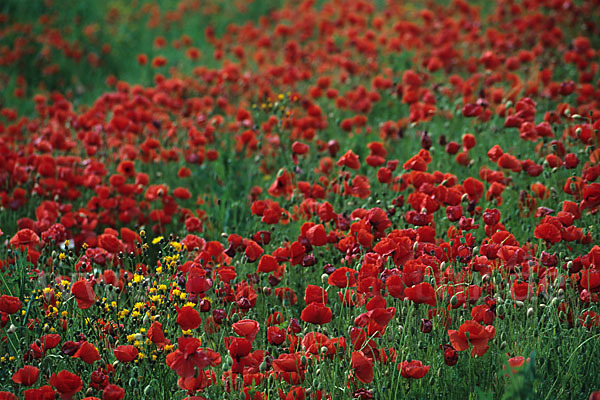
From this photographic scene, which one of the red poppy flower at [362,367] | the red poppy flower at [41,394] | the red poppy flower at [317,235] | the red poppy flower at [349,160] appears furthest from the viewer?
the red poppy flower at [349,160]

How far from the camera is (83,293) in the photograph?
2.59m

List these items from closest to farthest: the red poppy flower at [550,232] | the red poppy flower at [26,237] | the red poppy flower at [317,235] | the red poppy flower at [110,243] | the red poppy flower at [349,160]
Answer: the red poppy flower at [550,232], the red poppy flower at [317,235], the red poppy flower at [110,243], the red poppy flower at [26,237], the red poppy flower at [349,160]

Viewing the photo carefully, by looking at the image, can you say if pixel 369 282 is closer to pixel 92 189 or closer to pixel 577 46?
pixel 92 189

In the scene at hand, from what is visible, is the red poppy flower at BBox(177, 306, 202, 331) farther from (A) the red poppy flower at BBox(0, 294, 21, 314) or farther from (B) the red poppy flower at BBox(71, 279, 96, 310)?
(A) the red poppy flower at BBox(0, 294, 21, 314)

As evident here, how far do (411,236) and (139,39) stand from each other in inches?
294

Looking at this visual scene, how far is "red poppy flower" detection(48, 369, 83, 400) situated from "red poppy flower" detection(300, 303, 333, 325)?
0.82m

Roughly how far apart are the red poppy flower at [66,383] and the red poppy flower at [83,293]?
445 mm

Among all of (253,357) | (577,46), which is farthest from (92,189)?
(577,46)

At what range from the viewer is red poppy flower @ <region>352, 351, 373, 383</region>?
2248 millimetres

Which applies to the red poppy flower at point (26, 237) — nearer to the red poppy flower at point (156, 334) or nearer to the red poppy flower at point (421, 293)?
the red poppy flower at point (156, 334)

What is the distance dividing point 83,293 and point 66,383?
0.48 m

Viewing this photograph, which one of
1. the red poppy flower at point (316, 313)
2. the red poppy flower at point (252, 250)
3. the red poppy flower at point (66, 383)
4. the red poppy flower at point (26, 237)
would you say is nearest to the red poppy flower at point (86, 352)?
the red poppy flower at point (66, 383)

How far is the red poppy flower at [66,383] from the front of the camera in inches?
85.8

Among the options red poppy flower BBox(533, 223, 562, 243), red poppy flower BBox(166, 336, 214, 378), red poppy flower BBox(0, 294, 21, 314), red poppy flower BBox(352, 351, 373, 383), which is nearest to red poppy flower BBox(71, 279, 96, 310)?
red poppy flower BBox(0, 294, 21, 314)
